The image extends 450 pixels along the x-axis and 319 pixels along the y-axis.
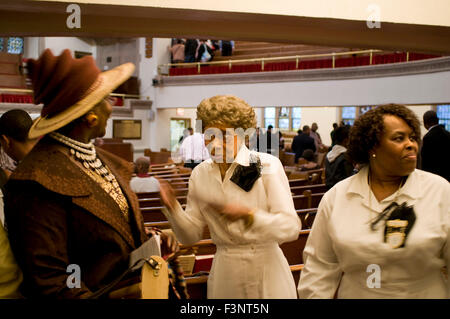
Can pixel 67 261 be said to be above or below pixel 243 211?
below

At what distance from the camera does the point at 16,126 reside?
2.16 metres

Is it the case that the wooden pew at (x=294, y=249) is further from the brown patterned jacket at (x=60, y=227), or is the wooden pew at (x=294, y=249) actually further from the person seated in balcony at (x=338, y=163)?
A: the brown patterned jacket at (x=60, y=227)

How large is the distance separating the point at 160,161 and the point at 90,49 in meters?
9.41

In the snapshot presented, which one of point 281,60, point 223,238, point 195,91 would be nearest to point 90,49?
point 195,91

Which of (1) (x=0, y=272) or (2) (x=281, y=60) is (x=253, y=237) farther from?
(2) (x=281, y=60)

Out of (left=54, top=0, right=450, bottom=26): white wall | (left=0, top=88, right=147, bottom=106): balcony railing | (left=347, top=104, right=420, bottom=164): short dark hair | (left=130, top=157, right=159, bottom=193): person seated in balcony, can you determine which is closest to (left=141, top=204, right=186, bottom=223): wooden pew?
(left=130, top=157, right=159, bottom=193): person seated in balcony

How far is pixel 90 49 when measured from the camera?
20.0 meters

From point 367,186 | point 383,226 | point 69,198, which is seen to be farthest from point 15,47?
point 383,226

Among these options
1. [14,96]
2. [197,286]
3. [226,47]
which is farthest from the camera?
[226,47]

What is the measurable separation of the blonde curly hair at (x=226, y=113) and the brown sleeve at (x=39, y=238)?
2.26 feet

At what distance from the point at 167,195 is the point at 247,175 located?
334mm

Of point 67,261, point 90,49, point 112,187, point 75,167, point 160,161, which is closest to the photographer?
point 67,261

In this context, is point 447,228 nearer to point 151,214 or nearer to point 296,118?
point 151,214

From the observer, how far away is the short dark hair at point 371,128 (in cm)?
175
